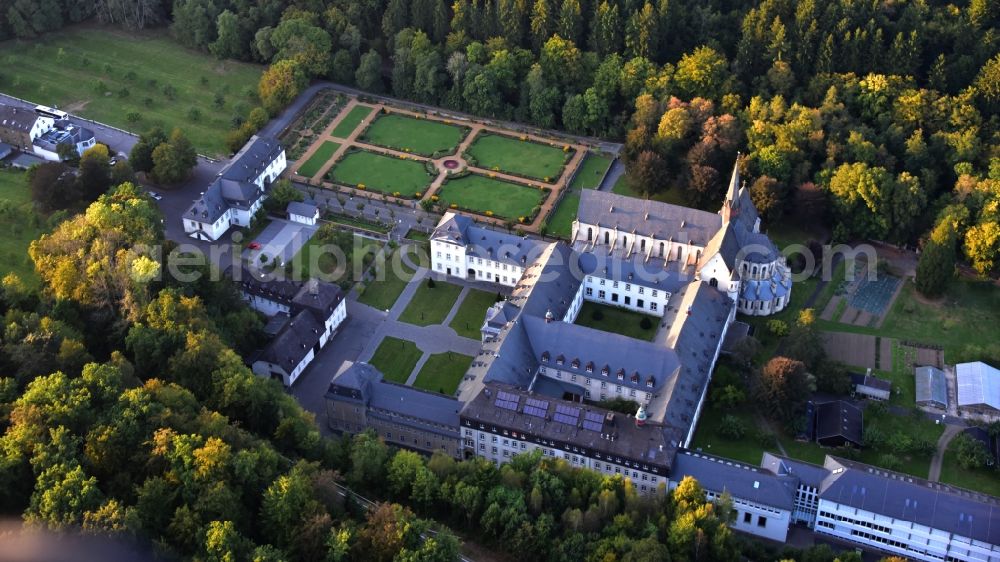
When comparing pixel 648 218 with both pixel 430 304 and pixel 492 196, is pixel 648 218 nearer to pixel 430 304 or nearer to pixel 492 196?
pixel 492 196

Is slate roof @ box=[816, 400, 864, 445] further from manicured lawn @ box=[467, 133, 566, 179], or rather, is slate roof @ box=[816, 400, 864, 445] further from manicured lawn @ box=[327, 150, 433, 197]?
manicured lawn @ box=[327, 150, 433, 197]

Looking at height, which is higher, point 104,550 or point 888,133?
point 888,133

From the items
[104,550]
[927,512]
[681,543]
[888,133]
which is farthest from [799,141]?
[104,550]

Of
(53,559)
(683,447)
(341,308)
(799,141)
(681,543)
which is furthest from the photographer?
(799,141)

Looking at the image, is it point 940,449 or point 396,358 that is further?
point 396,358

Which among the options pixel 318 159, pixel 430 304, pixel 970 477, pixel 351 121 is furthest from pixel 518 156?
pixel 970 477

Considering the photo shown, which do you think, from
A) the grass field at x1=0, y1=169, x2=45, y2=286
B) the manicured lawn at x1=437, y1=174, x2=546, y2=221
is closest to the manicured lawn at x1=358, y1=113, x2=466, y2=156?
the manicured lawn at x1=437, y1=174, x2=546, y2=221

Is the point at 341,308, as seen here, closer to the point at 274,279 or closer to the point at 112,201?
the point at 274,279
